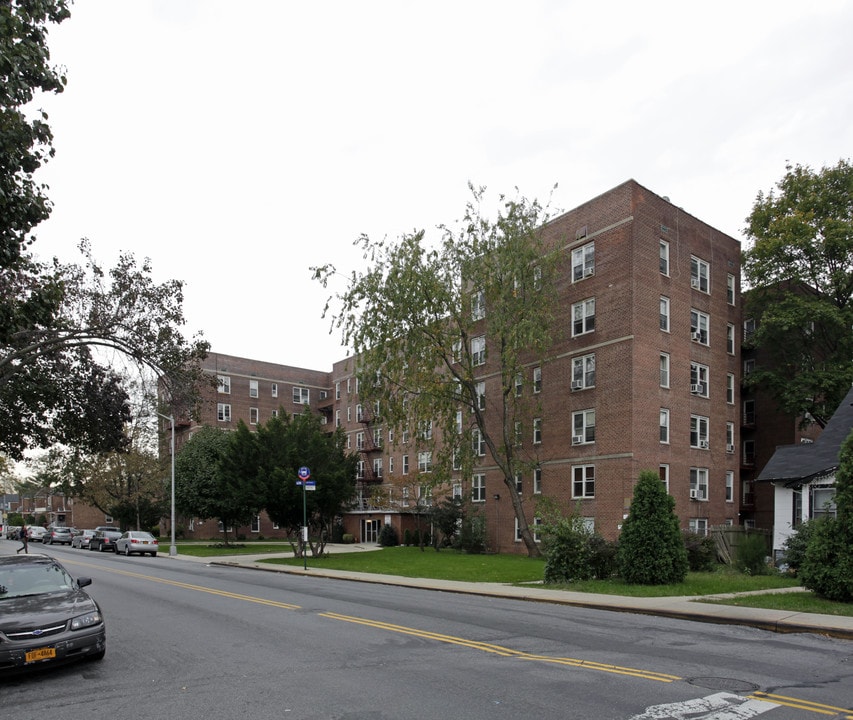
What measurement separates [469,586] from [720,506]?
23.0 m

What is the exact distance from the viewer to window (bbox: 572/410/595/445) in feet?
118

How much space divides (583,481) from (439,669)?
28.3 metres

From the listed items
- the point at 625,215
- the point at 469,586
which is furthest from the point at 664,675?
the point at 625,215

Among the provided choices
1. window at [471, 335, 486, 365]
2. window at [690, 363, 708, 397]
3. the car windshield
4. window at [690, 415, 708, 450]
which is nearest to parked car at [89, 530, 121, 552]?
window at [471, 335, 486, 365]

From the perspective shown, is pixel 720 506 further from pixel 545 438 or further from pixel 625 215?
pixel 625 215

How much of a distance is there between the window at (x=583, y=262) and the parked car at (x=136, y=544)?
29164mm

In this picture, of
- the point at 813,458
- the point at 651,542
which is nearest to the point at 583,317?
the point at 813,458

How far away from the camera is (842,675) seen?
8.39 meters

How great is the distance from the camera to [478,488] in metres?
44.3

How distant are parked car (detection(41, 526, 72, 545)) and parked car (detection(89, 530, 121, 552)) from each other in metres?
11.3

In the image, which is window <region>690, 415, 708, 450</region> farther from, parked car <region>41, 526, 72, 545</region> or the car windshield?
parked car <region>41, 526, 72, 545</region>

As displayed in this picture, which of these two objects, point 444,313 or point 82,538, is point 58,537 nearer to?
point 82,538

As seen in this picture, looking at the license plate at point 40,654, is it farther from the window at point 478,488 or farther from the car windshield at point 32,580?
the window at point 478,488

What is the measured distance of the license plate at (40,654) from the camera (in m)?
8.41
